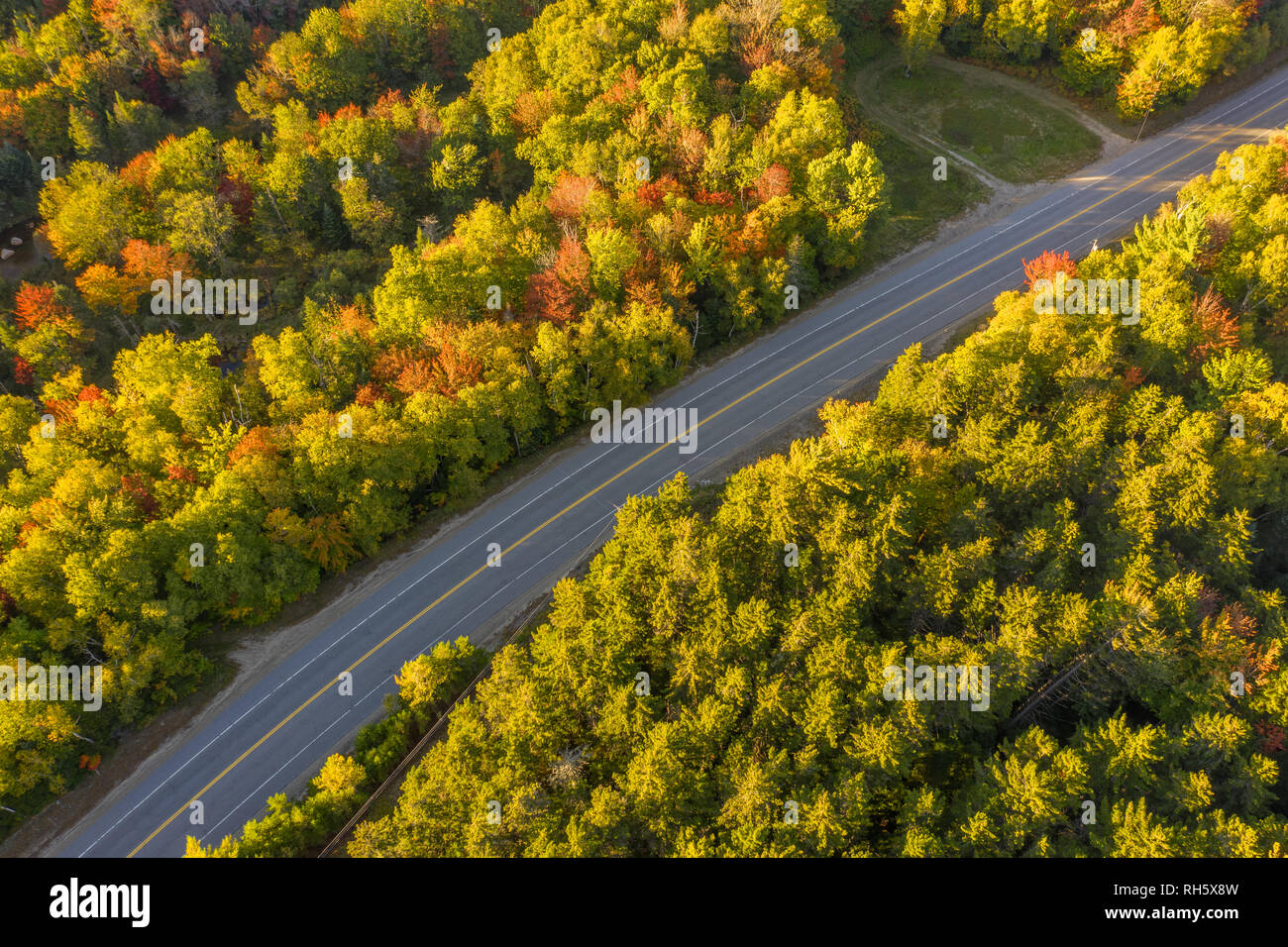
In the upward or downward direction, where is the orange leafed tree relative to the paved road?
upward

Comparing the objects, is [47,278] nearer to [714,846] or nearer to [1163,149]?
[714,846]

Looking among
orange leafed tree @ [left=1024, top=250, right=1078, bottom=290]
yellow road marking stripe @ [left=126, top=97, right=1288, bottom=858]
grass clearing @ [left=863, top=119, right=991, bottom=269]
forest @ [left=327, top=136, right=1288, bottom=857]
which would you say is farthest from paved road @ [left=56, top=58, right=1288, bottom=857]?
forest @ [left=327, top=136, right=1288, bottom=857]

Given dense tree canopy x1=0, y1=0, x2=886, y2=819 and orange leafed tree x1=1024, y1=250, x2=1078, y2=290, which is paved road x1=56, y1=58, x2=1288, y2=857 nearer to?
dense tree canopy x1=0, y1=0, x2=886, y2=819

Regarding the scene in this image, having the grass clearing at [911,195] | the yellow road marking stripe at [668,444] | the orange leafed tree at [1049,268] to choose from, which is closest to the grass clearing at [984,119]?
the grass clearing at [911,195]

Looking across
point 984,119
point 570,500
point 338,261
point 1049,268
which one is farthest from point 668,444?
point 984,119

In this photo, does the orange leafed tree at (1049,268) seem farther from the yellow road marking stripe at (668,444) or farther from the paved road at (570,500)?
the yellow road marking stripe at (668,444)

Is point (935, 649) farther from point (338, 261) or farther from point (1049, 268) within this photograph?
point (338, 261)
